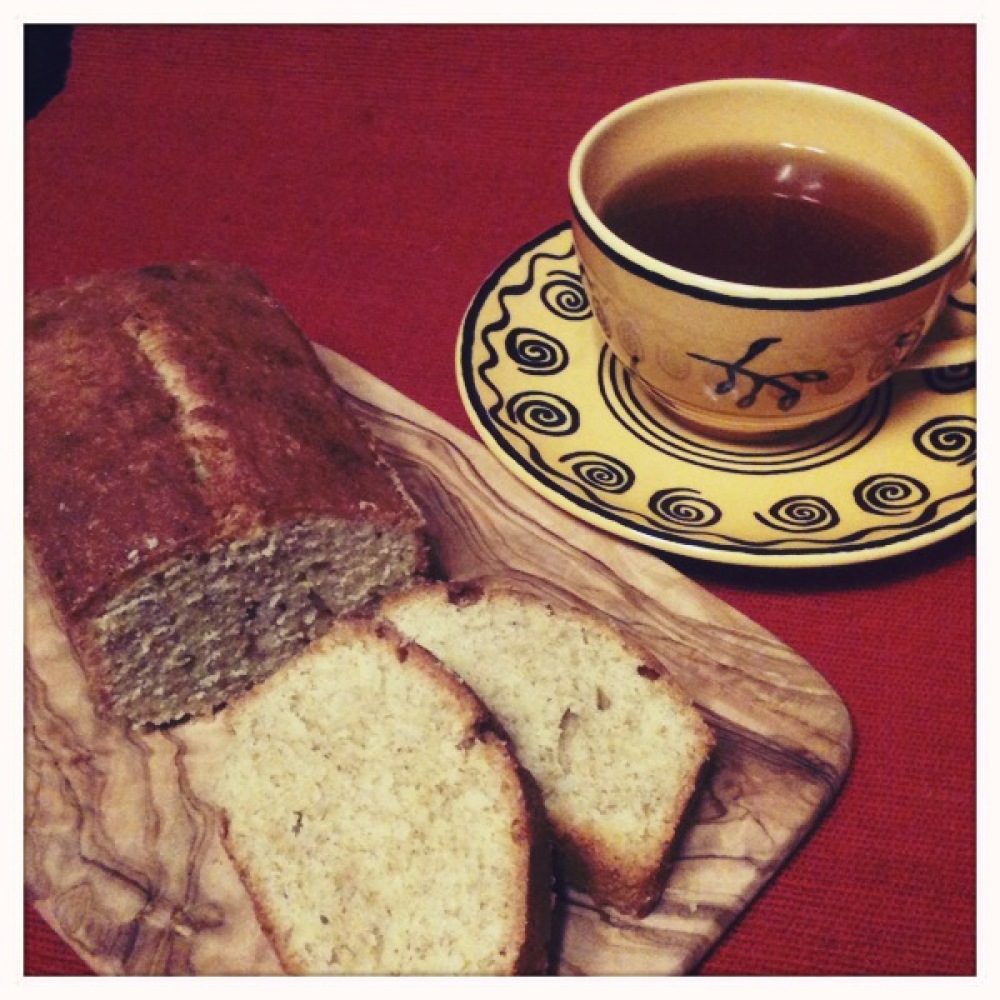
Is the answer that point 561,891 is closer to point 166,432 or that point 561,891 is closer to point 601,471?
point 601,471

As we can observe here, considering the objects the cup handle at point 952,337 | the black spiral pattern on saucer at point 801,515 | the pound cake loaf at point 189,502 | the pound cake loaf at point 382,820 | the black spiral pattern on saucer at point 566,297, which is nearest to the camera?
the pound cake loaf at point 382,820

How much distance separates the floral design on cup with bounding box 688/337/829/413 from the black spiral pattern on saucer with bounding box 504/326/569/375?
1.17 ft

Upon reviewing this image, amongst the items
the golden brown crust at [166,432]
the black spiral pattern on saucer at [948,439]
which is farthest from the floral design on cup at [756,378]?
the golden brown crust at [166,432]

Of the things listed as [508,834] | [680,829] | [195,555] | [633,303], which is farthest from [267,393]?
[680,829]

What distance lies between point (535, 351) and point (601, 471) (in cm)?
31

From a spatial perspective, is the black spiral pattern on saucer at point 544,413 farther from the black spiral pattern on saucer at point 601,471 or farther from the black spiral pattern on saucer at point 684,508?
the black spiral pattern on saucer at point 684,508

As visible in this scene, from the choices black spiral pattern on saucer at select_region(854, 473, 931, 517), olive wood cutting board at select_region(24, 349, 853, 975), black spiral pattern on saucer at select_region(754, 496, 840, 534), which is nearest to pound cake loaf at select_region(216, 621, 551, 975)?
olive wood cutting board at select_region(24, 349, 853, 975)

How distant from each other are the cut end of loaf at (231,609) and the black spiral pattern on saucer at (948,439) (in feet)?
2.76

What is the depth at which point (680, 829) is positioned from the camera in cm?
138

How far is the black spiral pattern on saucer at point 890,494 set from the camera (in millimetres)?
1628

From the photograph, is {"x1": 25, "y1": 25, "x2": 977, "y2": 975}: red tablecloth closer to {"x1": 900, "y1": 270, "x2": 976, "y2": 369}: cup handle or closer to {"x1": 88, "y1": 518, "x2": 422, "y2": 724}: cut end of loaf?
{"x1": 900, "y1": 270, "x2": 976, "y2": 369}: cup handle

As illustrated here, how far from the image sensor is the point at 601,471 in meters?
1.71

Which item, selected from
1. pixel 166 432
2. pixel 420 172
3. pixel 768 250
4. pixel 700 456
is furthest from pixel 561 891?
pixel 420 172
